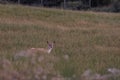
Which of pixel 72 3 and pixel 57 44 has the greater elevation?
pixel 57 44

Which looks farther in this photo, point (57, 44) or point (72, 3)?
point (72, 3)

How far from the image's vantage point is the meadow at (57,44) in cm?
686

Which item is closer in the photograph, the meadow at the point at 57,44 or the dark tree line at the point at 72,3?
the meadow at the point at 57,44

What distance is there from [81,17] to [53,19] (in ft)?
8.29

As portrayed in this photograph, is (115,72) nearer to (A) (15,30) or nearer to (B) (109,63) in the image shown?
(B) (109,63)

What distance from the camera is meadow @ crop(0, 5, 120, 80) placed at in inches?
270

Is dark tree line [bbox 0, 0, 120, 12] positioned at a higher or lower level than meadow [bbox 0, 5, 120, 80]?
lower

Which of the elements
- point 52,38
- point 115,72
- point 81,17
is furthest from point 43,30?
point 115,72

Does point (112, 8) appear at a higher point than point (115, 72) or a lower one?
lower

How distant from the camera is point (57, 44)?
15258mm

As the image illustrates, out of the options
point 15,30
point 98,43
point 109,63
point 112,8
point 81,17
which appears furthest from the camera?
point 112,8

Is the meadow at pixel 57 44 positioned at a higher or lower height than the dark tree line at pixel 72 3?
higher

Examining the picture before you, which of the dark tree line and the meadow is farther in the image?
the dark tree line

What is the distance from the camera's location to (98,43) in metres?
16.5
